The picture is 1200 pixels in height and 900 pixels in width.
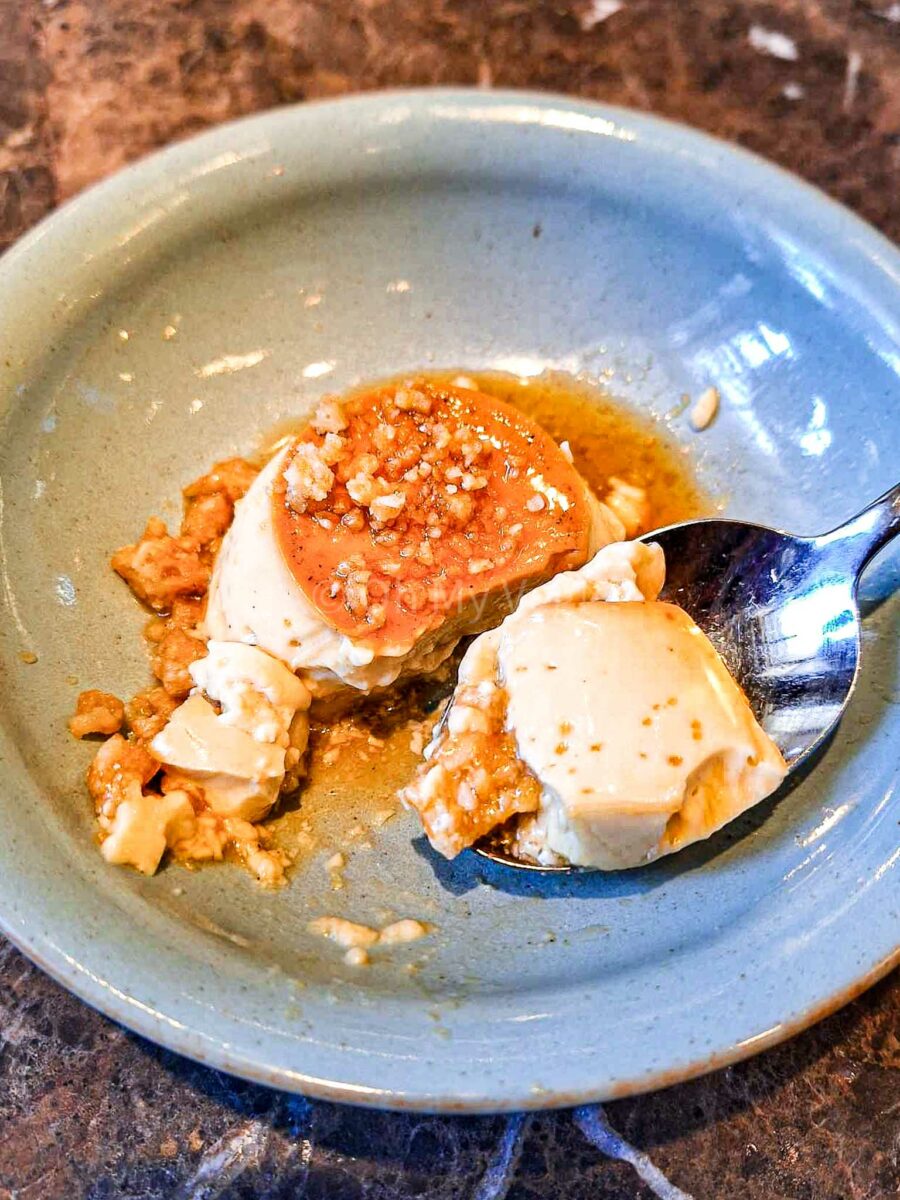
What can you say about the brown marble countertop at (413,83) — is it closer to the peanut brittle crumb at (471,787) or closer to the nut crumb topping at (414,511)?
the peanut brittle crumb at (471,787)

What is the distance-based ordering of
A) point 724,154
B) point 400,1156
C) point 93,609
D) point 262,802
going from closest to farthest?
point 400,1156 → point 262,802 → point 93,609 → point 724,154

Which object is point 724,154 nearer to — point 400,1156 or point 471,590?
point 471,590

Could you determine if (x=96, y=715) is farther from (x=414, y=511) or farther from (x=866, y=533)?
(x=866, y=533)

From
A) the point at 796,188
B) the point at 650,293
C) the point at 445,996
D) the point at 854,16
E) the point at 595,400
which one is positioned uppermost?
the point at 854,16

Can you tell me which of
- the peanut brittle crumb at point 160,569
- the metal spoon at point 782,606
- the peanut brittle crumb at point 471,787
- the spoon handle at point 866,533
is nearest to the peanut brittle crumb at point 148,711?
the peanut brittle crumb at point 160,569

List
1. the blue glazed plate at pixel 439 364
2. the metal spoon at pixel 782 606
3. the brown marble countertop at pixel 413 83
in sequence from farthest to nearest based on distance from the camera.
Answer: the metal spoon at pixel 782 606
the brown marble countertop at pixel 413 83
the blue glazed plate at pixel 439 364

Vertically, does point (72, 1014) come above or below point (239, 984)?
below

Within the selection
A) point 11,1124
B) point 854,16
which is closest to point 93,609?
point 11,1124
